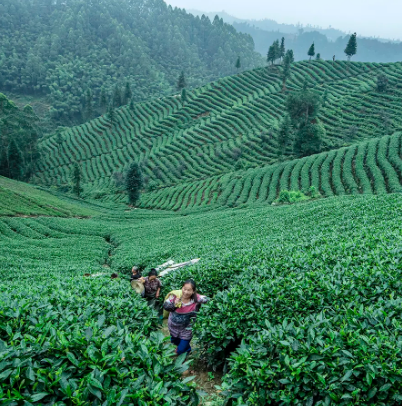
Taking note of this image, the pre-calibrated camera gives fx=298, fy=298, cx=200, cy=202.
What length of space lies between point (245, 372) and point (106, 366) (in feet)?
6.18

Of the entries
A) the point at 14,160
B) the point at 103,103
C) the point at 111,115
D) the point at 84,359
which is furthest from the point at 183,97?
the point at 84,359

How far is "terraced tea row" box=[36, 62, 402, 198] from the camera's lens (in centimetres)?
6531

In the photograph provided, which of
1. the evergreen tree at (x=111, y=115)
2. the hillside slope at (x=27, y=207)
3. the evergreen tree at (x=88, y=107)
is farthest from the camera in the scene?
the evergreen tree at (x=88, y=107)

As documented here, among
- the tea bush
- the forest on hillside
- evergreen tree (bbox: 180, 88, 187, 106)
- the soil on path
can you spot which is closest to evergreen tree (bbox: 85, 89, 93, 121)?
the forest on hillside

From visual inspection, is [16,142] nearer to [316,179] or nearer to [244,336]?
[316,179]

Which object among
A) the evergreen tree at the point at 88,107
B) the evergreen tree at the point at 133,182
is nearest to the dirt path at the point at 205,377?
the evergreen tree at the point at 133,182

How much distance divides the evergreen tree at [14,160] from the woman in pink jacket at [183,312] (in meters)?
65.3

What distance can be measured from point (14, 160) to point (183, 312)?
66197 millimetres

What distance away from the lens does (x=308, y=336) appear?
422 centimetres

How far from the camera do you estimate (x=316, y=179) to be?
3978cm

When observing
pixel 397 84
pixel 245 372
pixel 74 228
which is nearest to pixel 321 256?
pixel 245 372

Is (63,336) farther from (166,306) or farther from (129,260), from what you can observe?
(129,260)

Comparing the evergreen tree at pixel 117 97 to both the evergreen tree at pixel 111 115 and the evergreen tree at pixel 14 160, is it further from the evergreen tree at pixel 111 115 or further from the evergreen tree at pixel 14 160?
the evergreen tree at pixel 14 160

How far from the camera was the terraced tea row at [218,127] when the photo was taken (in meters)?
65.3
